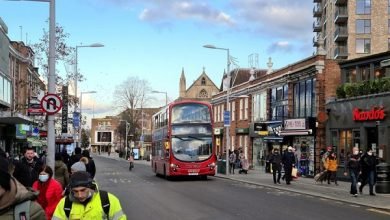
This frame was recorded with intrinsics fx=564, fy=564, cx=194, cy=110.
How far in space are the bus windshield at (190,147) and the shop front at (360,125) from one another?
7.50m

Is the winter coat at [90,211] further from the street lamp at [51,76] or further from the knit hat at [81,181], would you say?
the street lamp at [51,76]

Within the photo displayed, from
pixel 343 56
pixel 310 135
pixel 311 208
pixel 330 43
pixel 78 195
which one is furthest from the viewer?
pixel 330 43

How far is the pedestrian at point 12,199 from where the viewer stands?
339 centimetres

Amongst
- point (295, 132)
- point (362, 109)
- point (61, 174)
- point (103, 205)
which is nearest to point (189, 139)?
point (362, 109)

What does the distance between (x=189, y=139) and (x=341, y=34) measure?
55.0 metres

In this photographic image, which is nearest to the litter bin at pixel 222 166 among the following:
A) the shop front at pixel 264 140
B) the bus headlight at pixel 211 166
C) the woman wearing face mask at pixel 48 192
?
the shop front at pixel 264 140

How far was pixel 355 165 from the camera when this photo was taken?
20938 mm

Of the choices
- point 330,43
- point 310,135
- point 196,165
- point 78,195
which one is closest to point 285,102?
point 310,135

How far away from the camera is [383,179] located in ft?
70.7

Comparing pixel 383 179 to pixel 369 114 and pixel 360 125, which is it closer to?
pixel 369 114

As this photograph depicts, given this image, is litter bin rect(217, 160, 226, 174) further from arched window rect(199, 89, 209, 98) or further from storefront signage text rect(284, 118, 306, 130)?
arched window rect(199, 89, 209, 98)

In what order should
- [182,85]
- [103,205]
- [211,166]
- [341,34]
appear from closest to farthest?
[103,205]
[211,166]
[341,34]
[182,85]

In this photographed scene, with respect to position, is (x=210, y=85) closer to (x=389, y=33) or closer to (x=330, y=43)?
(x=330, y=43)

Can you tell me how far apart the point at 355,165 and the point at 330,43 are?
2688 inches
